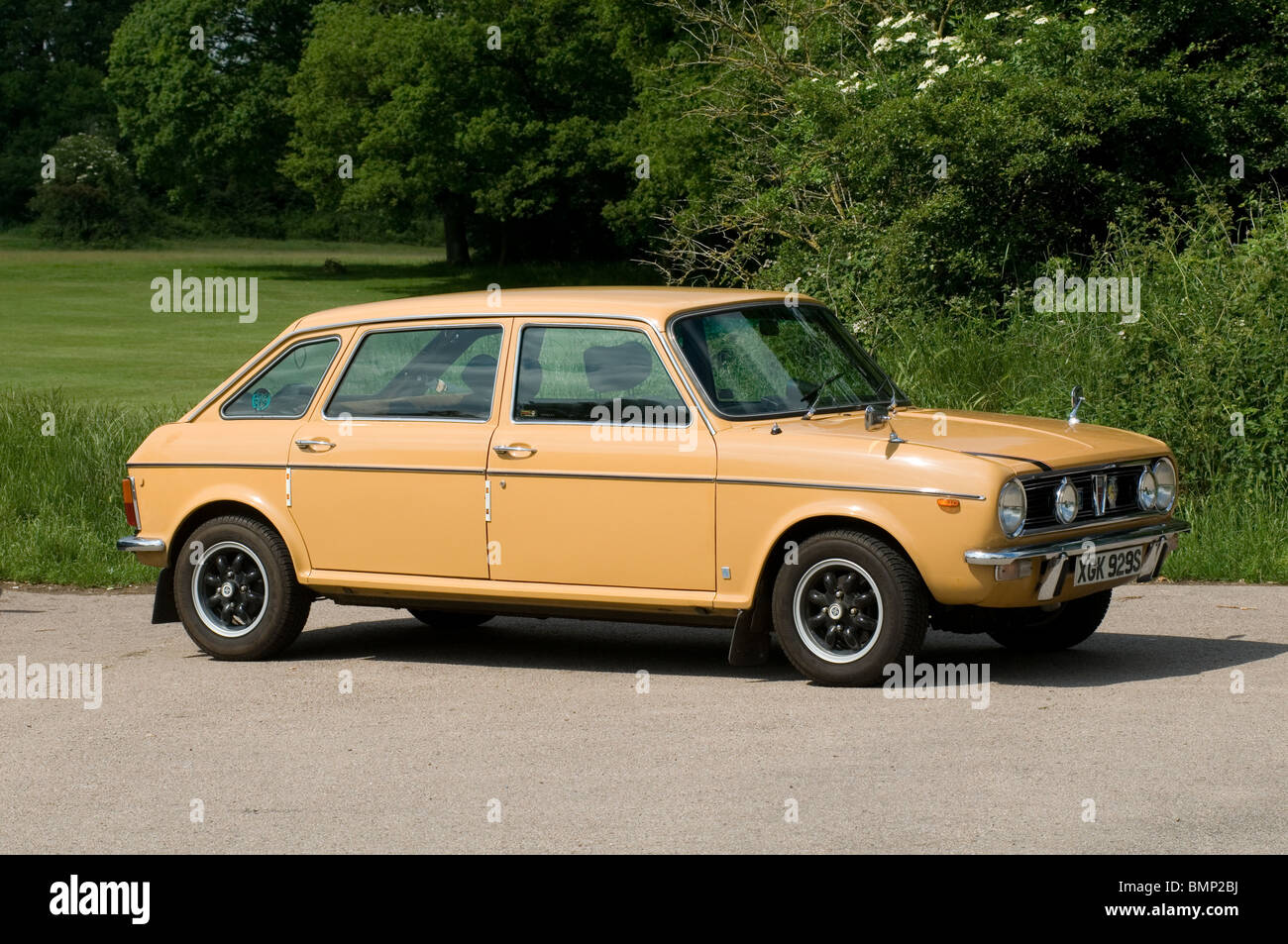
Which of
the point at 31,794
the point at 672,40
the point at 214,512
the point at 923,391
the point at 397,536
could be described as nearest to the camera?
the point at 31,794

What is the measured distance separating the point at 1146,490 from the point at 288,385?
4442mm

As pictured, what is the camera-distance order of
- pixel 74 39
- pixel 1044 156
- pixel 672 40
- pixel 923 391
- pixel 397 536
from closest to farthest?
pixel 397 536 < pixel 923 391 < pixel 1044 156 < pixel 672 40 < pixel 74 39

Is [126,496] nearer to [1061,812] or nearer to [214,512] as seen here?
[214,512]

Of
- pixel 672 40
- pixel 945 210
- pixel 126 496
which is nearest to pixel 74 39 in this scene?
pixel 672 40

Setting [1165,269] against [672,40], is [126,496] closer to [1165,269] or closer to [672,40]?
[1165,269]

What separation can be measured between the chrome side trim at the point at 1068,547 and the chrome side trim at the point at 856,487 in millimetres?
249

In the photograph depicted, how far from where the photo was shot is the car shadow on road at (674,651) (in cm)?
868

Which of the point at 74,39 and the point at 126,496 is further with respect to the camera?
the point at 74,39

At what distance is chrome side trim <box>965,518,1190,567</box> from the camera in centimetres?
770

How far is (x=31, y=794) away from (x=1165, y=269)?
39.9 feet

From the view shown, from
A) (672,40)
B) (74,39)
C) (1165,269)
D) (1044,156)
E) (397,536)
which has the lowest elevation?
(397,536)

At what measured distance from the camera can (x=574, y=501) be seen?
859 cm

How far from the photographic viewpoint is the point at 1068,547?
789 centimetres
